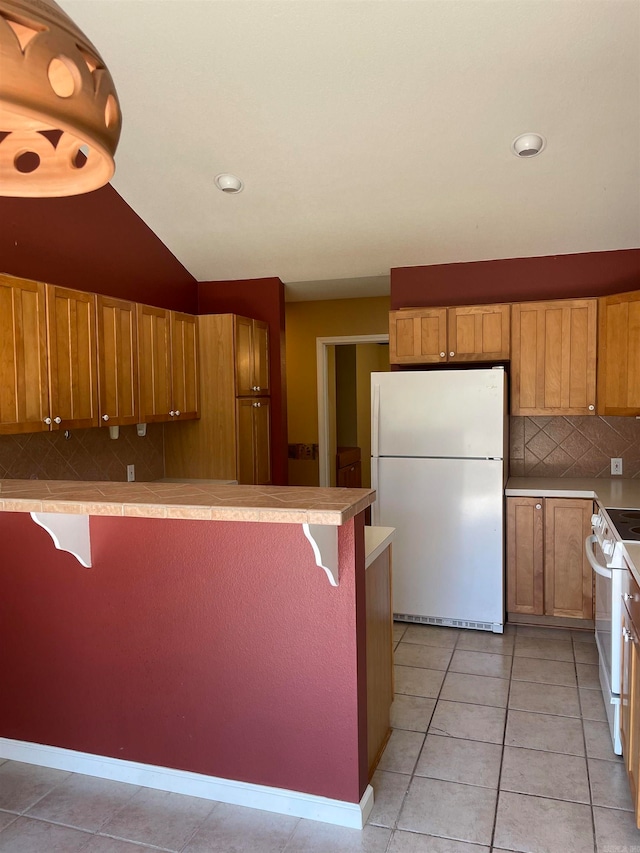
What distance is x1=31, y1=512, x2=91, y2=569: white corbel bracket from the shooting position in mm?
2092

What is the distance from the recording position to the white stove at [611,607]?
2416mm

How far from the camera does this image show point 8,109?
2.64 feet

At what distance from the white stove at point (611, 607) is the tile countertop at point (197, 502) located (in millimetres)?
1103

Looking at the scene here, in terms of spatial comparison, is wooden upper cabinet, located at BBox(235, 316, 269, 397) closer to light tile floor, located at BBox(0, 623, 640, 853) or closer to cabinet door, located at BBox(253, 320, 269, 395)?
cabinet door, located at BBox(253, 320, 269, 395)

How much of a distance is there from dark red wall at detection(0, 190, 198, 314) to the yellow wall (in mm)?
1604

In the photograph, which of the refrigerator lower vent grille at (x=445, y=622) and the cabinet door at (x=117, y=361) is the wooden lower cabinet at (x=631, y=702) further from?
the cabinet door at (x=117, y=361)

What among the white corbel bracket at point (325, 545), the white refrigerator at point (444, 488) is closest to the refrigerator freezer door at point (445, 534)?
the white refrigerator at point (444, 488)

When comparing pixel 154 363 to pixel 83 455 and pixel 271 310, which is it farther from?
pixel 271 310

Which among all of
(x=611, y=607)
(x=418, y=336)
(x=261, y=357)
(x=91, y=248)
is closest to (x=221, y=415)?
(x=261, y=357)

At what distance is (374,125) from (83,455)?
235cm

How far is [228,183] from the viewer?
142 inches

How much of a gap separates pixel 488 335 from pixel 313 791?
2.79 metres

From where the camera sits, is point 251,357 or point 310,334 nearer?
point 251,357

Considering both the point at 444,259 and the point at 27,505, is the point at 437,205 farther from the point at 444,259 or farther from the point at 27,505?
the point at 27,505
